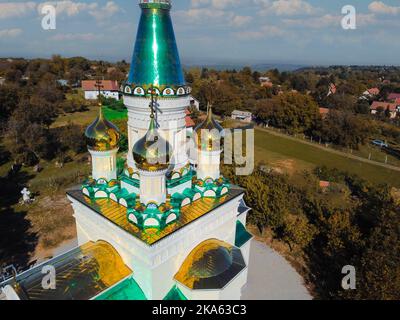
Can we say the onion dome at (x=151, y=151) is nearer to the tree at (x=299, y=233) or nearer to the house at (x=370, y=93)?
the tree at (x=299, y=233)

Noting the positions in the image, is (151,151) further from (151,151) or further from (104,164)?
(104,164)

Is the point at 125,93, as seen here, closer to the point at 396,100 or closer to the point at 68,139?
the point at 68,139

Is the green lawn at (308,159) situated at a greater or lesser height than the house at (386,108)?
lesser

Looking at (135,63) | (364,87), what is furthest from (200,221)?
(364,87)

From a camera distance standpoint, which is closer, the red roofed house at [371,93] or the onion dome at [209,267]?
the onion dome at [209,267]

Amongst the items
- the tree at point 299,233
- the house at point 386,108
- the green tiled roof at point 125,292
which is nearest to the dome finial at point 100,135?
the green tiled roof at point 125,292

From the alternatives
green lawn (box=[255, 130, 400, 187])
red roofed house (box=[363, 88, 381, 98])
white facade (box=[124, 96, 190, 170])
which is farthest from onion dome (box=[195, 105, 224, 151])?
red roofed house (box=[363, 88, 381, 98])

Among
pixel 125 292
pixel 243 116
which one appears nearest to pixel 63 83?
pixel 243 116
